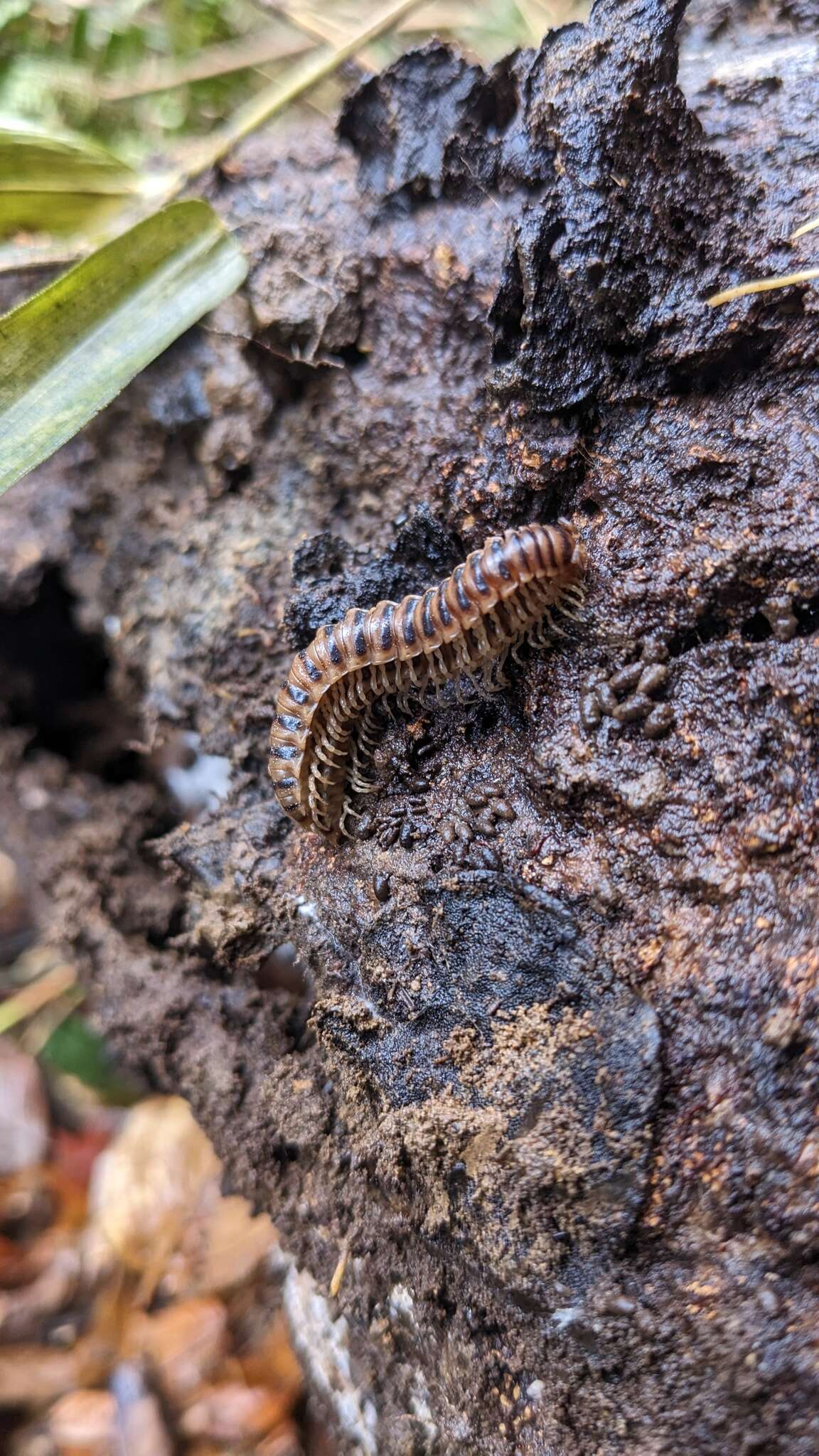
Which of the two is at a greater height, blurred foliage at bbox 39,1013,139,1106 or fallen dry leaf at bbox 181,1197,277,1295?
blurred foliage at bbox 39,1013,139,1106

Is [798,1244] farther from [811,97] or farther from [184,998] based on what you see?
[811,97]

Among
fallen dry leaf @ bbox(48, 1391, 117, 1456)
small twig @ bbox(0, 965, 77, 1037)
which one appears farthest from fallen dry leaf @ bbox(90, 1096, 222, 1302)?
small twig @ bbox(0, 965, 77, 1037)

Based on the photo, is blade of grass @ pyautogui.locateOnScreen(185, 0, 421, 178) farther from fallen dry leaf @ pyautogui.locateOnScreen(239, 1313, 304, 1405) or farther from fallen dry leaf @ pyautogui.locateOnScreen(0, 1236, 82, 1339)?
fallen dry leaf @ pyautogui.locateOnScreen(0, 1236, 82, 1339)

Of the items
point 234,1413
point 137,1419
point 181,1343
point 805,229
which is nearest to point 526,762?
point 805,229

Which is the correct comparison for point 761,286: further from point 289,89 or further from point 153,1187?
point 153,1187

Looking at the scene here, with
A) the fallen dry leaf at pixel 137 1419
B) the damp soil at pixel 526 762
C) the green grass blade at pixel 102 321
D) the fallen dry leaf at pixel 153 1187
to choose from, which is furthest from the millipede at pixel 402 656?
the fallen dry leaf at pixel 137 1419

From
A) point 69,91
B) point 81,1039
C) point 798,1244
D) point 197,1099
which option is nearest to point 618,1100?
point 798,1244

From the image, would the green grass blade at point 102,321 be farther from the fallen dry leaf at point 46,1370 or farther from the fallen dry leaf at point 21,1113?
the fallen dry leaf at point 46,1370
